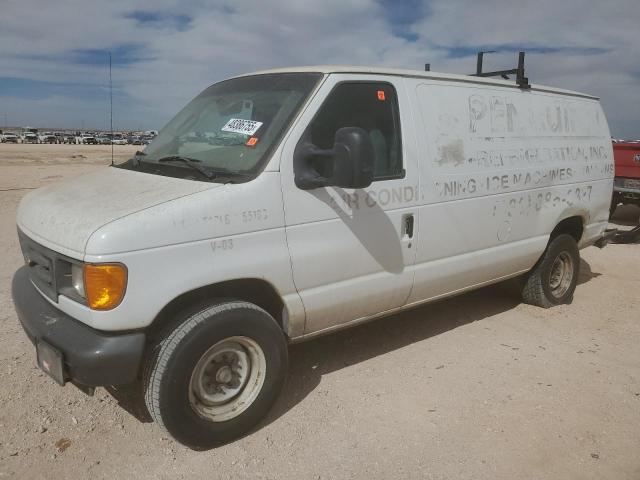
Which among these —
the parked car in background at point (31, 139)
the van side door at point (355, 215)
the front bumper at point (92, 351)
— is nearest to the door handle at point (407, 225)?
the van side door at point (355, 215)

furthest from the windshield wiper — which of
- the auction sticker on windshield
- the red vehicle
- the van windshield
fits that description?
the red vehicle

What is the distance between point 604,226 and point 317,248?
405 cm

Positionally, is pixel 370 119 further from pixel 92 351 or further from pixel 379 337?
pixel 92 351

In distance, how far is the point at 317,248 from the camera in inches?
130

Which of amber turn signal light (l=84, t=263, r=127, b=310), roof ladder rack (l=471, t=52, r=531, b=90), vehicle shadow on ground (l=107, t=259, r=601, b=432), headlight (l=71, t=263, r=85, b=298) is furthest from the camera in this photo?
roof ladder rack (l=471, t=52, r=531, b=90)

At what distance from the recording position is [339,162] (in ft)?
9.90

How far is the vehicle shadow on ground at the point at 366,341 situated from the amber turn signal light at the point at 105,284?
1095 millimetres

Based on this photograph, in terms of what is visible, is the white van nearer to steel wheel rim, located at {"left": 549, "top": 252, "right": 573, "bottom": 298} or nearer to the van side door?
the van side door

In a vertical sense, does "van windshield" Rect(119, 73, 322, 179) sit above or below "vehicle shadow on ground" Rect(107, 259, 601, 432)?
above

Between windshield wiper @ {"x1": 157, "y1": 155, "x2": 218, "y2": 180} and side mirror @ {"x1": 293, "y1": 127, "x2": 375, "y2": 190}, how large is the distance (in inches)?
19.4

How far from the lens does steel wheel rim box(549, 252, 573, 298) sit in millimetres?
5488

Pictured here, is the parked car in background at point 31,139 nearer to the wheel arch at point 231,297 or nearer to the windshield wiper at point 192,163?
the windshield wiper at point 192,163

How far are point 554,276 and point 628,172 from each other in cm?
607

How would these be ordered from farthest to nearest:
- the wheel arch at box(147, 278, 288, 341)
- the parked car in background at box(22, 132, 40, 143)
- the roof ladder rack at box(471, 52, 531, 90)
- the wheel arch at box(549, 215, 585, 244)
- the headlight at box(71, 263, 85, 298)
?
the parked car in background at box(22, 132, 40, 143), the wheel arch at box(549, 215, 585, 244), the roof ladder rack at box(471, 52, 531, 90), the wheel arch at box(147, 278, 288, 341), the headlight at box(71, 263, 85, 298)
